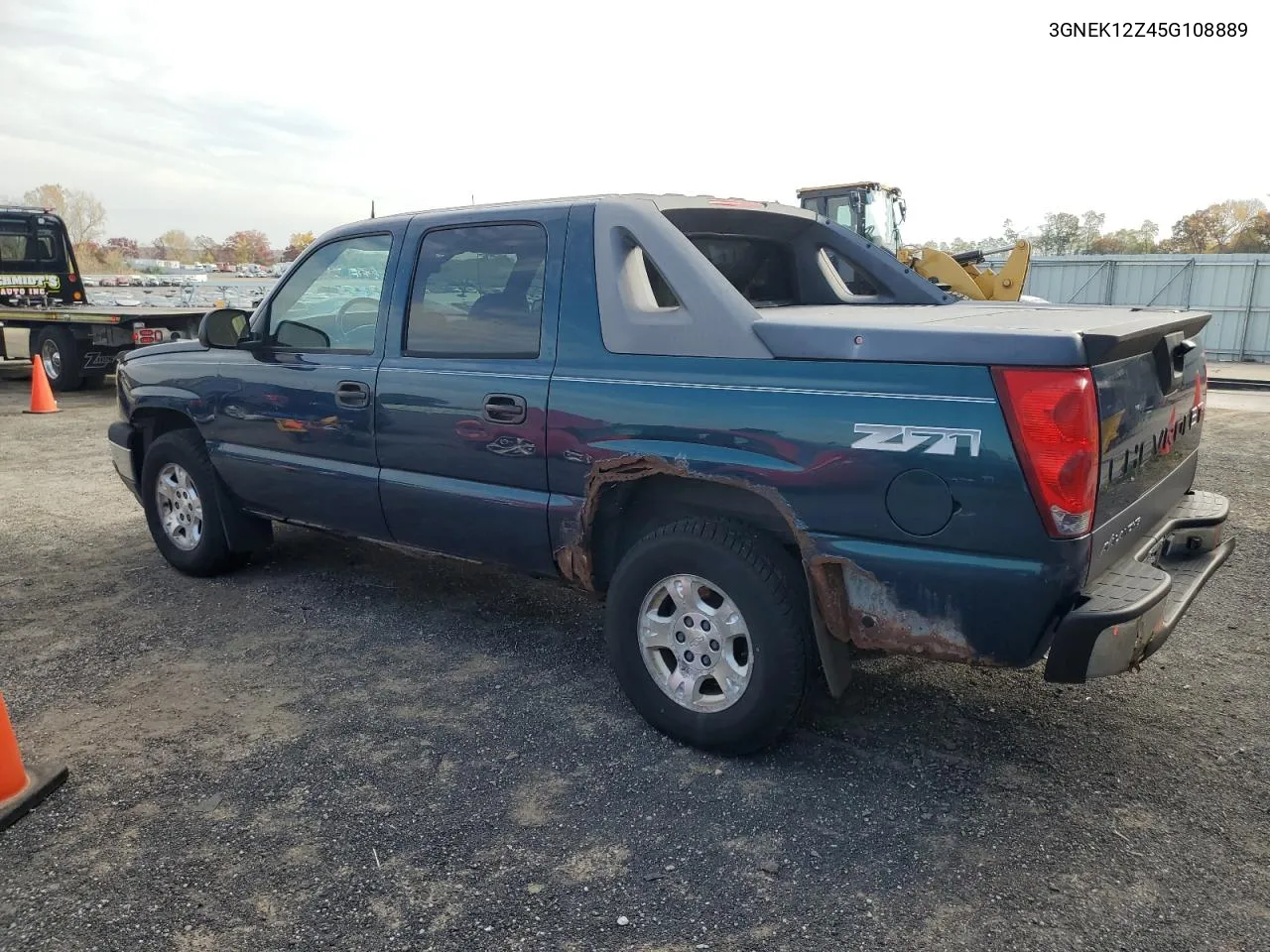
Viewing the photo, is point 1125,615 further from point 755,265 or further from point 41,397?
point 41,397

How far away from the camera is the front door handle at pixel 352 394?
4.12 meters

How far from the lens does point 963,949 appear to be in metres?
2.33

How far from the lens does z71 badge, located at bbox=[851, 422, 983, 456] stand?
2.58m

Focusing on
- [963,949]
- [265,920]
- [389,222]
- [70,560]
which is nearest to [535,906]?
[265,920]

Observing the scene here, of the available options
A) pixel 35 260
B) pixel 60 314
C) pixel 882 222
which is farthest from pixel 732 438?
pixel 35 260

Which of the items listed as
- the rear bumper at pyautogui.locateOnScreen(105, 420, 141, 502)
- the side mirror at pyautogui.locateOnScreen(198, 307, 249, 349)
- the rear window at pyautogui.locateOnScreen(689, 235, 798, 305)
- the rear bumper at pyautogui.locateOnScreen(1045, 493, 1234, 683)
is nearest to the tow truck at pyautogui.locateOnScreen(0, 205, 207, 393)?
the rear bumper at pyautogui.locateOnScreen(105, 420, 141, 502)

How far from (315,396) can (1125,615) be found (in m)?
3.38

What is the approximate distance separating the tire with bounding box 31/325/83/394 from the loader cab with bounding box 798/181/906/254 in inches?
435

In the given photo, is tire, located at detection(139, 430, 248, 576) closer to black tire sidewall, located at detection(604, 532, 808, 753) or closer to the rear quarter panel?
black tire sidewall, located at detection(604, 532, 808, 753)

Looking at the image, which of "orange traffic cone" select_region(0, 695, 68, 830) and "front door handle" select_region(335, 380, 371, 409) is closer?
"orange traffic cone" select_region(0, 695, 68, 830)

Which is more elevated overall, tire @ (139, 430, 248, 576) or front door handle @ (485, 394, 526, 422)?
front door handle @ (485, 394, 526, 422)

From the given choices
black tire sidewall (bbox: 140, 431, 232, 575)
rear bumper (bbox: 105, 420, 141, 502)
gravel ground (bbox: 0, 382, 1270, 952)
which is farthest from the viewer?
rear bumper (bbox: 105, 420, 141, 502)

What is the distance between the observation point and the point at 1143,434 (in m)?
2.98

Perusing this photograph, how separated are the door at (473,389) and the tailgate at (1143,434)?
187cm
